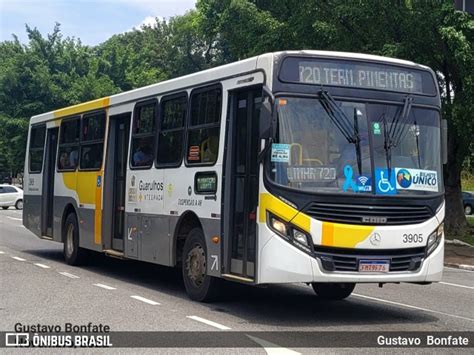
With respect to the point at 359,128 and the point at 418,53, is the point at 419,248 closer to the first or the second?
the point at 359,128

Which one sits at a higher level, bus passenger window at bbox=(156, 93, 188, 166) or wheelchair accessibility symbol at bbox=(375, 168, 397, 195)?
bus passenger window at bbox=(156, 93, 188, 166)

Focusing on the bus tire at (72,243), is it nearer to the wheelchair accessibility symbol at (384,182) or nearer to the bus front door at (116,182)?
the bus front door at (116,182)

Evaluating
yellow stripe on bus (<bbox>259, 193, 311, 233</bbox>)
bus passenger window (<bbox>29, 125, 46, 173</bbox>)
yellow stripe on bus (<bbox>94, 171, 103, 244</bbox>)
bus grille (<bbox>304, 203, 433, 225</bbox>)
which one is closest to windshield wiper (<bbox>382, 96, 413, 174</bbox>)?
bus grille (<bbox>304, 203, 433, 225</bbox>)

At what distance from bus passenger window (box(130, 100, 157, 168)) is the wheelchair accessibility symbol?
4366mm

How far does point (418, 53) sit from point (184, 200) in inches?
568

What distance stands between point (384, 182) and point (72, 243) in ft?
27.5

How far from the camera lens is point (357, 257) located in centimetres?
890

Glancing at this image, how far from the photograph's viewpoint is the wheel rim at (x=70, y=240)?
610 inches

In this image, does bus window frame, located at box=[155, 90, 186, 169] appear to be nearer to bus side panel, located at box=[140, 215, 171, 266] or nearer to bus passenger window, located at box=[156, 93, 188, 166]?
bus passenger window, located at box=[156, 93, 188, 166]

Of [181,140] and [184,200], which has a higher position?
[181,140]

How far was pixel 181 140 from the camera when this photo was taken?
36.7 ft

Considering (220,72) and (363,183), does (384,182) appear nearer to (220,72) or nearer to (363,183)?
(363,183)

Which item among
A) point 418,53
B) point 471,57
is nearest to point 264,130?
point 471,57

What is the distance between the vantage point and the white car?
4417 centimetres
